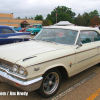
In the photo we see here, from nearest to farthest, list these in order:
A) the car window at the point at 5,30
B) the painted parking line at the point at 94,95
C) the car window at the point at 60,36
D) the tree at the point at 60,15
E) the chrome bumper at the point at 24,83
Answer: the chrome bumper at the point at 24,83 → the painted parking line at the point at 94,95 → the car window at the point at 60,36 → the car window at the point at 5,30 → the tree at the point at 60,15

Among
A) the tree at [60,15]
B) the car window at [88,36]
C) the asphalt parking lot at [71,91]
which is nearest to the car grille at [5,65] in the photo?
the asphalt parking lot at [71,91]

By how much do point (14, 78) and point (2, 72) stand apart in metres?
0.39

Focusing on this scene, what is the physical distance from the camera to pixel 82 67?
11.1 feet

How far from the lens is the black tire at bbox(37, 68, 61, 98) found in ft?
8.27

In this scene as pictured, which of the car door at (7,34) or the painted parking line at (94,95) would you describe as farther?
the car door at (7,34)

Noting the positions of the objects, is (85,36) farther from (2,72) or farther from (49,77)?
(2,72)

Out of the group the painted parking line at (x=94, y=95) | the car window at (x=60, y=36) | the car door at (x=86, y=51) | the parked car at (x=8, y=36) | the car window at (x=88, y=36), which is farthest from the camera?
the parked car at (x=8, y=36)

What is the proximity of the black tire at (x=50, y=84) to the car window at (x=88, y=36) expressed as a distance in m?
1.28

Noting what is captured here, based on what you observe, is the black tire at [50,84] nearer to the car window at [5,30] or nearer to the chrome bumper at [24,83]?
the chrome bumper at [24,83]

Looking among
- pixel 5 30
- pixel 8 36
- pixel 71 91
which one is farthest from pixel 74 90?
pixel 5 30

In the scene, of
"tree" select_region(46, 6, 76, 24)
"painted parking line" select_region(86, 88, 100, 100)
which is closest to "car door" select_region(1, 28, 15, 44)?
"painted parking line" select_region(86, 88, 100, 100)

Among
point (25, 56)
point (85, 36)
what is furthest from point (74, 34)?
point (25, 56)

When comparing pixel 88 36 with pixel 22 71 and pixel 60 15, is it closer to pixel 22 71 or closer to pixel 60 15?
pixel 22 71

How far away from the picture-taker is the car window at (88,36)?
358 centimetres
